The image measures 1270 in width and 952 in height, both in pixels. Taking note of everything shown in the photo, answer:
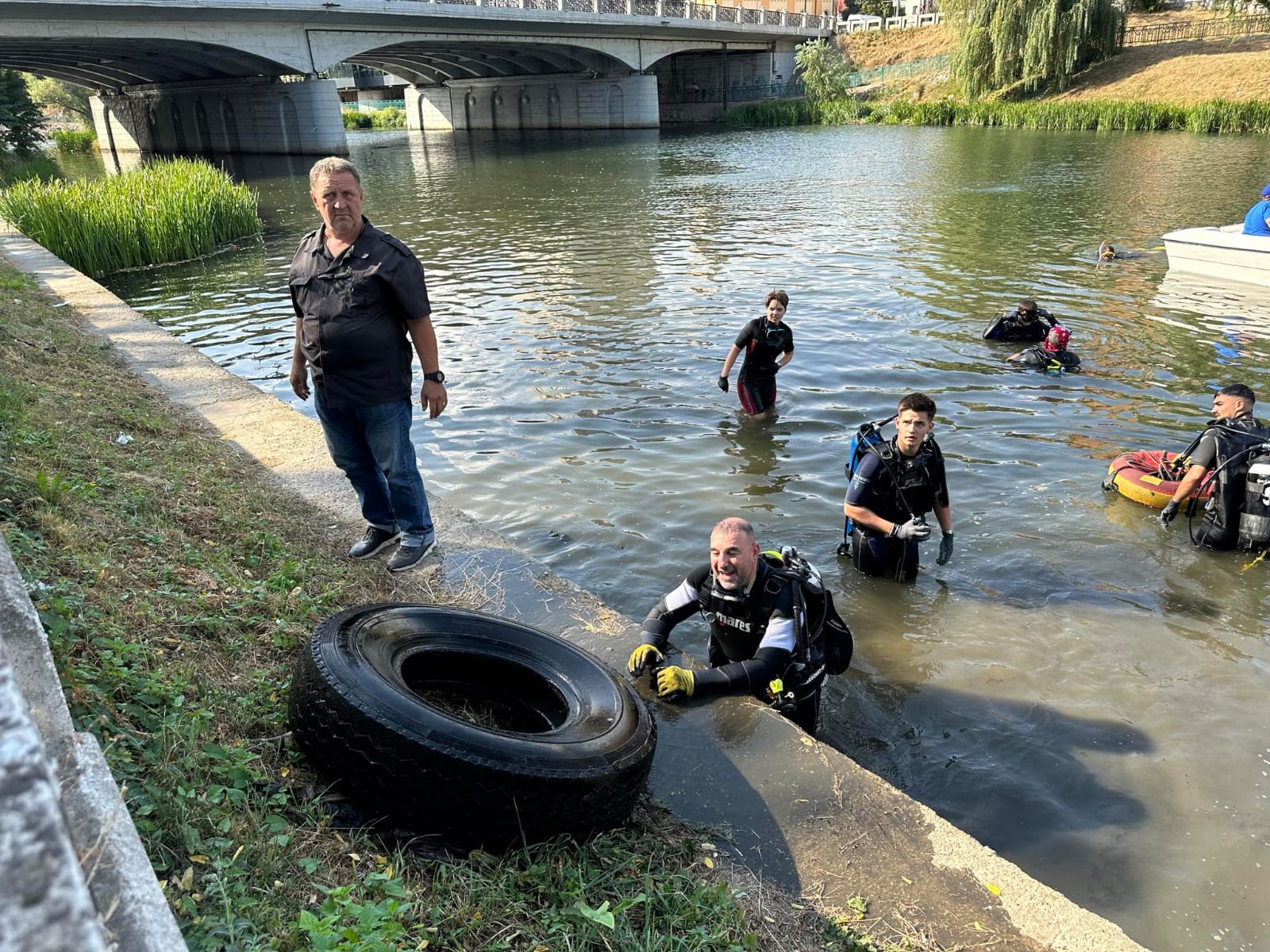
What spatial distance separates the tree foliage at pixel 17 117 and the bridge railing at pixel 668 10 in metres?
19.0

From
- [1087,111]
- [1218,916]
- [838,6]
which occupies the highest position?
[838,6]

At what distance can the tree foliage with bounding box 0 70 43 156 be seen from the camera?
40.2 m

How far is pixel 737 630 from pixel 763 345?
536 cm

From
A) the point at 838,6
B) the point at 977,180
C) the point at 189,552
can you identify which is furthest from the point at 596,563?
the point at 838,6

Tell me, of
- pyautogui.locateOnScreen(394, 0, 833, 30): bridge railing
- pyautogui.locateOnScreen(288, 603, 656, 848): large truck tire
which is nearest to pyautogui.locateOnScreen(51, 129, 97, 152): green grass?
pyautogui.locateOnScreen(394, 0, 833, 30): bridge railing

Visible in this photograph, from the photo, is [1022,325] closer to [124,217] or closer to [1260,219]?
[1260,219]

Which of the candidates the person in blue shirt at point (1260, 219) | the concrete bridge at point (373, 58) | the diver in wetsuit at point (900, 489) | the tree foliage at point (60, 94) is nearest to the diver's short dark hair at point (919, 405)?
the diver in wetsuit at point (900, 489)

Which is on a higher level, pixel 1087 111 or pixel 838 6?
pixel 838 6

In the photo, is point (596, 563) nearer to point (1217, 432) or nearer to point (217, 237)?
point (1217, 432)

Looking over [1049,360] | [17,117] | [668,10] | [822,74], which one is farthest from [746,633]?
[822,74]

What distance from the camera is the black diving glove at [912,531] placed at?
6.13m

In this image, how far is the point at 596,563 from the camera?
702 cm

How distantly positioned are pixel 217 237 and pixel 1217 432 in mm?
20081

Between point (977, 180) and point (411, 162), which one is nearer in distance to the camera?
point (977, 180)
